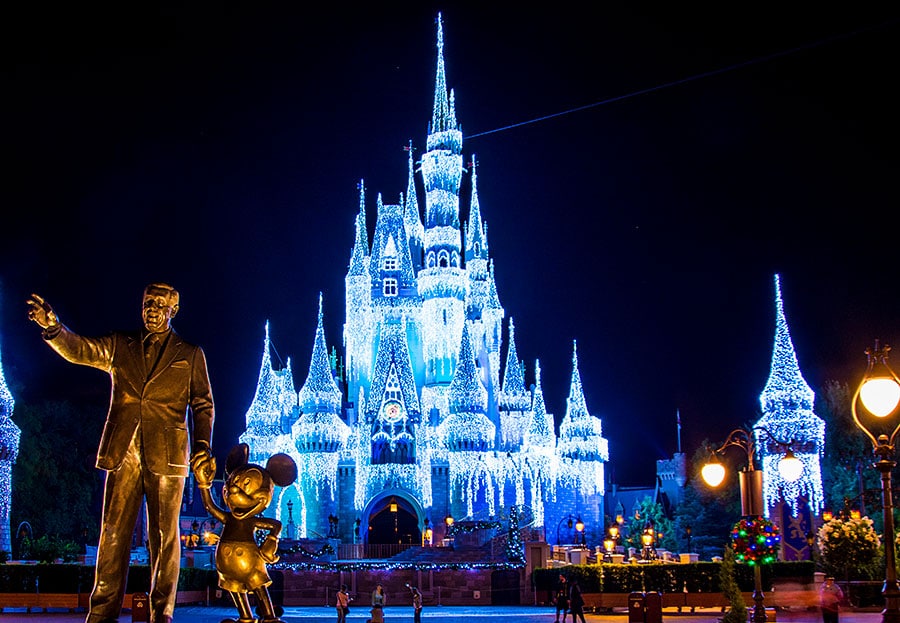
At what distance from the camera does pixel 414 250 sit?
63.1 metres

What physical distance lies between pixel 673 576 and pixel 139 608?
47.1 feet

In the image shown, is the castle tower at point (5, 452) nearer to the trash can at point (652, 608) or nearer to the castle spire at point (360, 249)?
the trash can at point (652, 608)

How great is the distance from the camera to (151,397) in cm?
788

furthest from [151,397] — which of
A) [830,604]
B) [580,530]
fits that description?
[580,530]

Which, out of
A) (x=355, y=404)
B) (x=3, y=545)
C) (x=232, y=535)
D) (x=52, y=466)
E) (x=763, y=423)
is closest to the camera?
(x=232, y=535)

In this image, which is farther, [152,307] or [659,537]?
[659,537]

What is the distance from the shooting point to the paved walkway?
2191cm

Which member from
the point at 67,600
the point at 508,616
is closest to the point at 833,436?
the point at 508,616

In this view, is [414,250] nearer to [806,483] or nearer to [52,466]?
[52,466]

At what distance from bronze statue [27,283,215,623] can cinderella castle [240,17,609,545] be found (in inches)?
1573

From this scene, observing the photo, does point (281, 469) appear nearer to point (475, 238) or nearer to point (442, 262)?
point (442, 262)

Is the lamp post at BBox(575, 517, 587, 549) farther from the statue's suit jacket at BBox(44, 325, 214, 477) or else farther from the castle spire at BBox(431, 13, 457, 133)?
the statue's suit jacket at BBox(44, 325, 214, 477)

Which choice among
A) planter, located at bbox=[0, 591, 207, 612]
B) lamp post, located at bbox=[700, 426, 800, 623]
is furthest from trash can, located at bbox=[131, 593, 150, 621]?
lamp post, located at bbox=[700, 426, 800, 623]

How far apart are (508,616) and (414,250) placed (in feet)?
131
